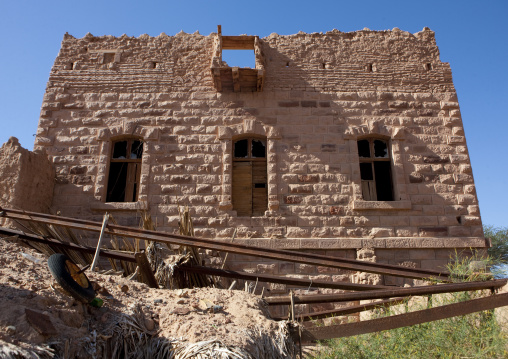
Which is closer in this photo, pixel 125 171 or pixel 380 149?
pixel 125 171

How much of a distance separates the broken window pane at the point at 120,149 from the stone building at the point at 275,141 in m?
0.03

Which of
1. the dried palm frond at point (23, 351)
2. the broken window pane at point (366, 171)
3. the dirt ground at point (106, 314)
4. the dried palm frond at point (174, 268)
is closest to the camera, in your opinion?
the dried palm frond at point (23, 351)

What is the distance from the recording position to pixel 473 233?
28.0 ft

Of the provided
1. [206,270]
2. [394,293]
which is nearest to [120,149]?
[206,270]

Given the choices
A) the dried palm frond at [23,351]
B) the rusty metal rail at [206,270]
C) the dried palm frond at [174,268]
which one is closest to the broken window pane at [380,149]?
the rusty metal rail at [206,270]

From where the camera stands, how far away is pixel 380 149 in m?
9.47

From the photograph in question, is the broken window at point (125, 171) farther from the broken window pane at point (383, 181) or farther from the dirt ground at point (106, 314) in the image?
the broken window pane at point (383, 181)

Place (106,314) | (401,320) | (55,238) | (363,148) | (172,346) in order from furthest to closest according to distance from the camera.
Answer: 1. (363,148)
2. (55,238)
3. (401,320)
4. (106,314)
5. (172,346)

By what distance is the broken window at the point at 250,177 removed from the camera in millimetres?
8867

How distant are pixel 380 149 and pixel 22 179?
7336 mm

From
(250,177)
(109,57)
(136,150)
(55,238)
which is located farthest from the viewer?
(109,57)

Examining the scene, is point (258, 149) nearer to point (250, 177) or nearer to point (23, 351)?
point (250, 177)

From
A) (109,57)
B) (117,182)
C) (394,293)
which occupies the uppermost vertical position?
(109,57)

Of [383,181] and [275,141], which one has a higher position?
[275,141]
